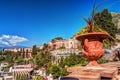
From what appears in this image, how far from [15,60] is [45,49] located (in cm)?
1973

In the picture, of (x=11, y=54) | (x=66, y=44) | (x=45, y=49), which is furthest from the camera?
(x=11, y=54)

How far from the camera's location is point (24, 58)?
8531cm

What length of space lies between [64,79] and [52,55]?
57676 millimetres

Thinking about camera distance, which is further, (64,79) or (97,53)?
(97,53)

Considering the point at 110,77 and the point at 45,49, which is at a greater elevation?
the point at 45,49

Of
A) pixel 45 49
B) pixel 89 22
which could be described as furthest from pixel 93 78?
pixel 45 49

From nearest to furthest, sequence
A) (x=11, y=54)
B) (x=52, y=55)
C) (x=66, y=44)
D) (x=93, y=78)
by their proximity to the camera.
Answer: (x=93, y=78), (x=52, y=55), (x=66, y=44), (x=11, y=54)

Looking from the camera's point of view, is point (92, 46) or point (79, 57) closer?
point (92, 46)

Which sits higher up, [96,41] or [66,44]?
[66,44]

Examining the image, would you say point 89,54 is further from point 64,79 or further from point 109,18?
point 109,18

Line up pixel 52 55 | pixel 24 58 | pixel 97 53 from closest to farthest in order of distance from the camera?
pixel 97 53
pixel 52 55
pixel 24 58

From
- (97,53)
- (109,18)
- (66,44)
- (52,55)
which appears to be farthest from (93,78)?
(66,44)

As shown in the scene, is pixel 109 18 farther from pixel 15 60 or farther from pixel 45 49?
pixel 15 60

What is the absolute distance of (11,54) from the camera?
94188mm
